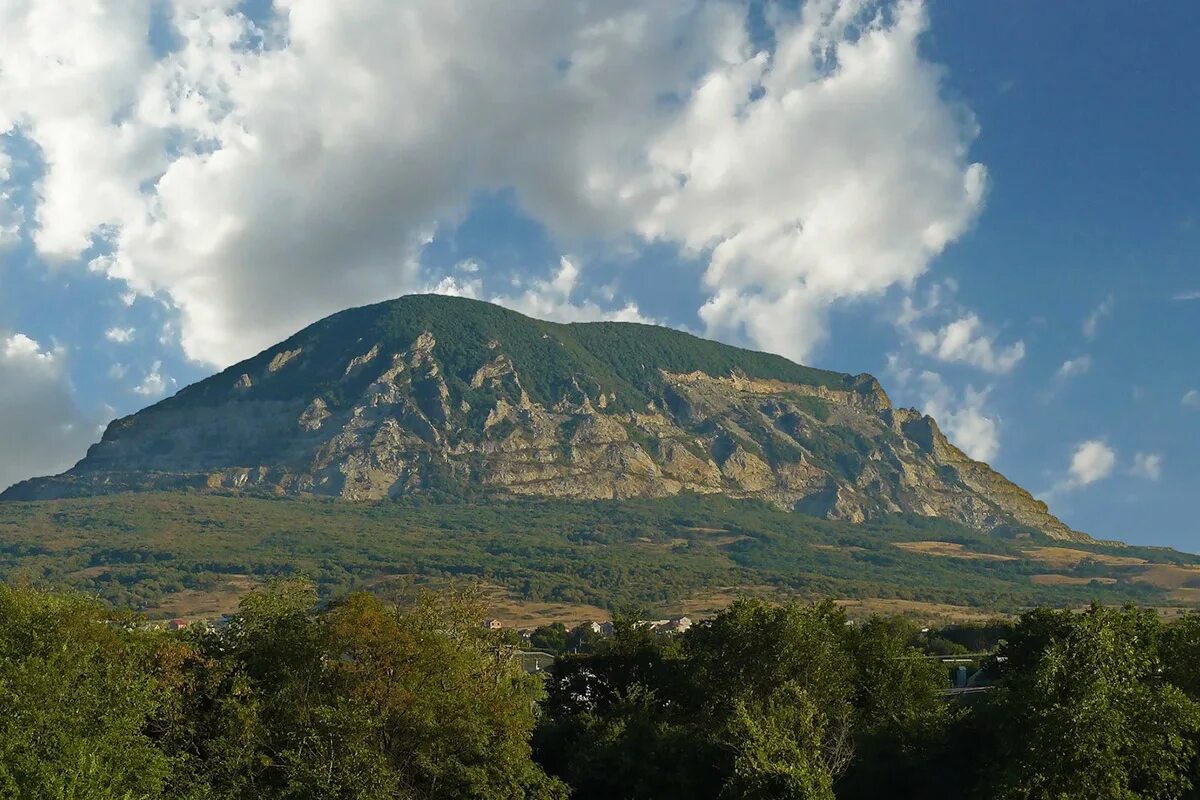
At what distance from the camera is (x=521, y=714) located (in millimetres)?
49594

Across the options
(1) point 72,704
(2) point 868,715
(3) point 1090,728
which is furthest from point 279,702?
(3) point 1090,728

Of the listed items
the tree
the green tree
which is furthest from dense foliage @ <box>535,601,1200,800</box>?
the green tree

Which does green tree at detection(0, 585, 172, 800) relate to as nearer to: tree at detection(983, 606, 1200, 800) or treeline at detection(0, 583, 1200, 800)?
treeline at detection(0, 583, 1200, 800)

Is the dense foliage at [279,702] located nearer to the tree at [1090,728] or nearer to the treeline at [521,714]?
the treeline at [521,714]

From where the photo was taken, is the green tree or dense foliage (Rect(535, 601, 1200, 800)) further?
dense foliage (Rect(535, 601, 1200, 800))

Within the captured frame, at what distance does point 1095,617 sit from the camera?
41750 millimetres

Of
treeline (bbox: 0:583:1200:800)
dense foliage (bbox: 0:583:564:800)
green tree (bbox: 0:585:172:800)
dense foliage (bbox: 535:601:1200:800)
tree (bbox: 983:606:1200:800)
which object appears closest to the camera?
green tree (bbox: 0:585:172:800)

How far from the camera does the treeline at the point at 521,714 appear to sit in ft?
126

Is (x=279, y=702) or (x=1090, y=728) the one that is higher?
(x=1090, y=728)

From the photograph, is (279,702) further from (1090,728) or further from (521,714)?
(1090,728)

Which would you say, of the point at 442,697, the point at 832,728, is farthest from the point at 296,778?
the point at 832,728

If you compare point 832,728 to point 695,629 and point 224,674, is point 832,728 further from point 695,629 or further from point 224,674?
point 224,674

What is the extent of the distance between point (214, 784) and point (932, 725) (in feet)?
103

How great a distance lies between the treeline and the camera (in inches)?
1516
